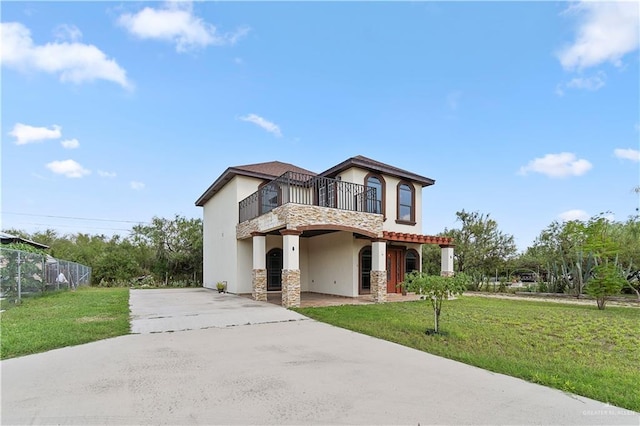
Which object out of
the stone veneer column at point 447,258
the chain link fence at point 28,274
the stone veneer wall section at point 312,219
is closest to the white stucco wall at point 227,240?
the stone veneer wall section at point 312,219

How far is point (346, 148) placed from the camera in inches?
778

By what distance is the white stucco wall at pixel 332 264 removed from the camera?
14.9 metres

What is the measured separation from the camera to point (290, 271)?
1168 cm

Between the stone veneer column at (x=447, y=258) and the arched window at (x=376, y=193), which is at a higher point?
the arched window at (x=376, y=193)

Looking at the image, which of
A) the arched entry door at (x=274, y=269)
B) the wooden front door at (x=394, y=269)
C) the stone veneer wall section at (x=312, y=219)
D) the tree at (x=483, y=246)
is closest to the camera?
the stone veneer wall section at (x=312, y=219)

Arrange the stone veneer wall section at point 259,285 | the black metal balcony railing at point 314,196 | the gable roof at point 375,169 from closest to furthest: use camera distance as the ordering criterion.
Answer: the stone veneer wall section at point 259,285 < the black metal balcony railing at point 314,196 < the gable roof at point 375,169

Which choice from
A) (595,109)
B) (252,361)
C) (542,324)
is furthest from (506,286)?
(252,361)

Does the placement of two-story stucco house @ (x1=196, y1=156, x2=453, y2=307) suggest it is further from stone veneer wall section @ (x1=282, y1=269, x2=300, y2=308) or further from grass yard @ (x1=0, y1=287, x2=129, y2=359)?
grass yard @ (x1=0, y1=287, x2=129, y2=359)

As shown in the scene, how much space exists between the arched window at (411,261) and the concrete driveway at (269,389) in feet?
35.0

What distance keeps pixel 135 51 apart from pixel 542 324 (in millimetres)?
15669

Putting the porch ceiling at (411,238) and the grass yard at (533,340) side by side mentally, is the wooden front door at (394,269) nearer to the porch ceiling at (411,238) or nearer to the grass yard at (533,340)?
the porch ceiling at (411,238)

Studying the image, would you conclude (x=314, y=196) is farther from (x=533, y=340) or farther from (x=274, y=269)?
(x=533, y=340)

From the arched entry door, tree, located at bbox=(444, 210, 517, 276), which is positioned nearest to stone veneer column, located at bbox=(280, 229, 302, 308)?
the arched entry door

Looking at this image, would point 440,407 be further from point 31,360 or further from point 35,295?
point 35,295
